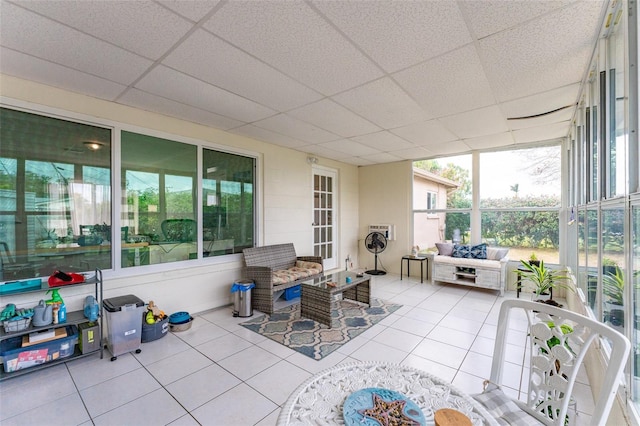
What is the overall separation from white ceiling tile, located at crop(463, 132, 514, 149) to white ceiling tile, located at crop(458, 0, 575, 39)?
2.86m

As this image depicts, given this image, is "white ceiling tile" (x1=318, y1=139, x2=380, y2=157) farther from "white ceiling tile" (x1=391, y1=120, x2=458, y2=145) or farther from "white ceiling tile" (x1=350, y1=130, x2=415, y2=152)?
"white ceiling tile" (x1=391, y1=120, x2=458, y2=145)

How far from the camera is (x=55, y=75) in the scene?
2.39m

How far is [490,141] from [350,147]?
237 cm

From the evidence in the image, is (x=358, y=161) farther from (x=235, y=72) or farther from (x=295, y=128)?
(x=235, y=72)

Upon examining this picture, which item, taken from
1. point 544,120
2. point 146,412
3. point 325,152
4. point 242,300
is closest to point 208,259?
point 242,300

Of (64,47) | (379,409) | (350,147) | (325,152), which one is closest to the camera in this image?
(379,409)

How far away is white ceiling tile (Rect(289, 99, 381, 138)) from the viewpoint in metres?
3.09

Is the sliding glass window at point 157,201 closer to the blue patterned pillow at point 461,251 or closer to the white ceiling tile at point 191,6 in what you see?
the white ceiling tile at point 191,6

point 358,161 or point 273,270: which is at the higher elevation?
A: point 358,161

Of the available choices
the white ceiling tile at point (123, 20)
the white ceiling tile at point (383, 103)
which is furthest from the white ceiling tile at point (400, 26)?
the white ceiling tile at point (123, 20)

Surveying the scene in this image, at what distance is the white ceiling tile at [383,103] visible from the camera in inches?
104

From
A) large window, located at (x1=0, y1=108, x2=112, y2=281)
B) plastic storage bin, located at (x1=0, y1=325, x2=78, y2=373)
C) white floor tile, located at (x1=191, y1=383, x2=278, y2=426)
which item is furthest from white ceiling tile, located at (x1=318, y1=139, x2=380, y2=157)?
plastic storage bin, located at (x1=0, y1=325, x2=78, y2=373)

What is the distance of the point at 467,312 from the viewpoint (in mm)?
3762

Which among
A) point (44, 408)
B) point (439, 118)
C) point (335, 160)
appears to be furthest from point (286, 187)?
point (44, 408)
